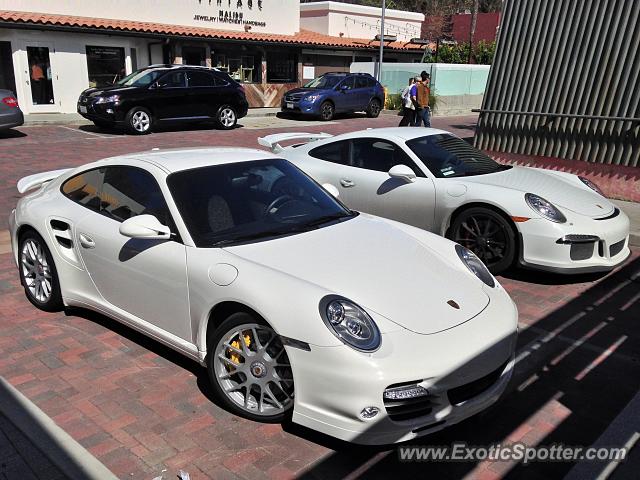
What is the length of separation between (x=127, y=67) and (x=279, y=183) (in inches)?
767

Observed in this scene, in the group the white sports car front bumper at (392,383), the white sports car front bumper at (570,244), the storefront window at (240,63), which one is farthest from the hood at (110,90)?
the white sports car front bumper at (392,383)

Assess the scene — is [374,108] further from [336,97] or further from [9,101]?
[9,101]

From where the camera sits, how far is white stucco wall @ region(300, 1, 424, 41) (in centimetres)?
3136

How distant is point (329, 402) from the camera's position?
2.98m

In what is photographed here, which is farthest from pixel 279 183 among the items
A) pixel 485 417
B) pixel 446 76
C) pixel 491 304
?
pixel 446 76

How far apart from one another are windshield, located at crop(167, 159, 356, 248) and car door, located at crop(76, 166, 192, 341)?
17cm

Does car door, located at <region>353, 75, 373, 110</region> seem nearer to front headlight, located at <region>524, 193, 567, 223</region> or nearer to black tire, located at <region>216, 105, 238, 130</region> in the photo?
black tire, located at <region>216, 105, 238, 130</region>

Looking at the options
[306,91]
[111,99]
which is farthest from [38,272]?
[306,91]

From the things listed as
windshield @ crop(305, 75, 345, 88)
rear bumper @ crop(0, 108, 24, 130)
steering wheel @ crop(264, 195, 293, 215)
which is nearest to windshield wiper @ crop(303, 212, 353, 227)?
steering wheel @ crop(264, 195, 293, 215)

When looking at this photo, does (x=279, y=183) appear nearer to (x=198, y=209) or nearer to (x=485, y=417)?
(x=198, y=209)

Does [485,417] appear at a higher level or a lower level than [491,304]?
lower

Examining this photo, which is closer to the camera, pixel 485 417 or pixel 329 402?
pixel 329 402

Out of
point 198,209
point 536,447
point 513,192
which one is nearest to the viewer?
point 536,447

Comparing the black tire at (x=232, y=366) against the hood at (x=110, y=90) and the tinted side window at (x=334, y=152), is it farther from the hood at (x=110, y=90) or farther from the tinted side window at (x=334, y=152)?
the hood at (x=110, y=90)
